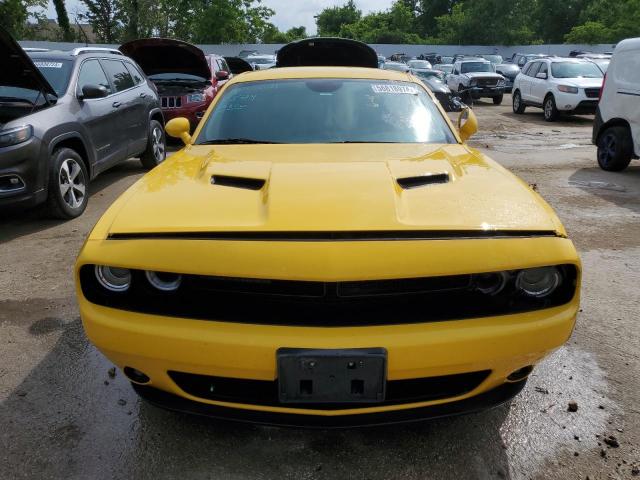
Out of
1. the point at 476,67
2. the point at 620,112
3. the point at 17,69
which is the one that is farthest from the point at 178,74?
the point at 476,67

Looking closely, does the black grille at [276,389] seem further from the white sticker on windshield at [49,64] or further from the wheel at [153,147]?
the wheel at [153,147]

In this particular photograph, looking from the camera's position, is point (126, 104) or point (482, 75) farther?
point (482, 75)

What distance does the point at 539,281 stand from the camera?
194 centimetres

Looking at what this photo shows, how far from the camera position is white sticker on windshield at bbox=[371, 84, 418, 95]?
3266 millimetres

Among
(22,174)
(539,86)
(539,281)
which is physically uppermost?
(539,281)

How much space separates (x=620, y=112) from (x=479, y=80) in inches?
471

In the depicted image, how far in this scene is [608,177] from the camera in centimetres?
758

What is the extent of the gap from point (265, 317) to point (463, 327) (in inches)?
27.4

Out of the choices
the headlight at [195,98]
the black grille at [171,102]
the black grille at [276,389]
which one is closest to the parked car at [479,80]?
the headlight at [195,98]

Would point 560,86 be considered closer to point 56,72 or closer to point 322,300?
point 56,72

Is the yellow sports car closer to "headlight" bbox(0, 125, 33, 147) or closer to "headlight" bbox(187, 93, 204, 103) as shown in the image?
"headlight" bbox(0, 125, 33, 147)

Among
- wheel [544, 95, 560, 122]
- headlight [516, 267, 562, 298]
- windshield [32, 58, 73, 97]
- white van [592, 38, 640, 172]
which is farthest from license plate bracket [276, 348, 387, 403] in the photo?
wheel [544, 95, 560, 122]

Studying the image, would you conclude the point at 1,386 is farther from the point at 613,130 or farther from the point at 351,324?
the point at 613,130

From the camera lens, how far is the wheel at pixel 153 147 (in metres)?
7.54
